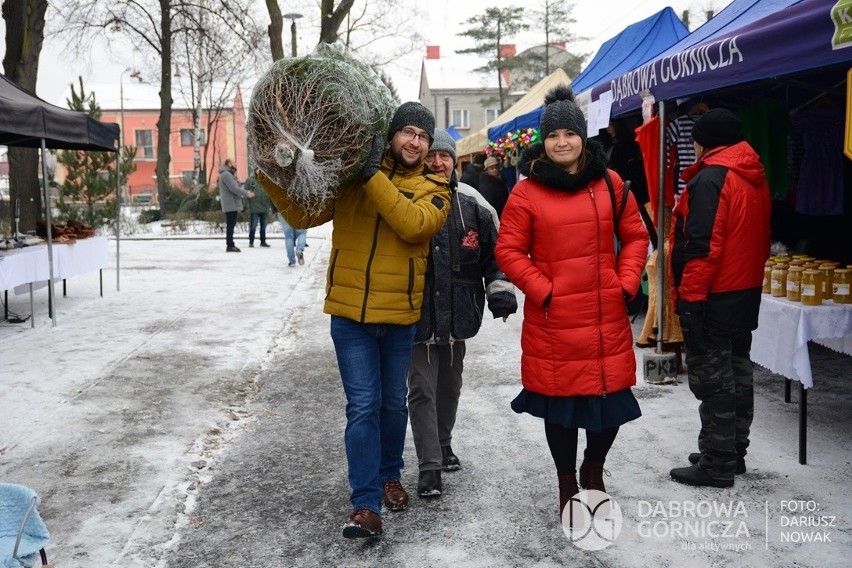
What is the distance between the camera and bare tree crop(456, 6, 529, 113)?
164ft

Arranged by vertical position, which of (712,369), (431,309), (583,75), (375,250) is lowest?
(712,369)

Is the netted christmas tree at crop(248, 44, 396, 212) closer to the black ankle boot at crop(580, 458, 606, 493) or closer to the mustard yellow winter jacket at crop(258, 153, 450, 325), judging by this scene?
the mustard yellow winter jacket at crop(258, 153, 450, 325)

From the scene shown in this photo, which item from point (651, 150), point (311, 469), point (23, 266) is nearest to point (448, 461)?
point (311, 469)

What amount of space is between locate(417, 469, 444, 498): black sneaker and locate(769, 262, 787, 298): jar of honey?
7.91 feet

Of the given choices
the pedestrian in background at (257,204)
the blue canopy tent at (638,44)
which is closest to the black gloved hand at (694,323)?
the blue canopy tent at (638,44)

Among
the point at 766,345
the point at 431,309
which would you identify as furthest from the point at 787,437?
the point at 431,309

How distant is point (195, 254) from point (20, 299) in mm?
5822

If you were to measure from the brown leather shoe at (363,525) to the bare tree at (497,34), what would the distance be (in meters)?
48.2

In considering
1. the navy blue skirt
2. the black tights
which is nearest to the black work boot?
the black tights

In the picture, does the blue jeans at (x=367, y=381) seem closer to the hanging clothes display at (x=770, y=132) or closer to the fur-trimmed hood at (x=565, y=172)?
the fur-trimmed hood at (x=565, y=172)

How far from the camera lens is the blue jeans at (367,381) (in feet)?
11.5

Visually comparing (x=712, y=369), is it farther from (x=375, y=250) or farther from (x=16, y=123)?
(x=16, y=123)

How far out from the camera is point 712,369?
160 inches

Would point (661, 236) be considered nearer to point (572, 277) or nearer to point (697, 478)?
point (697, 478)
